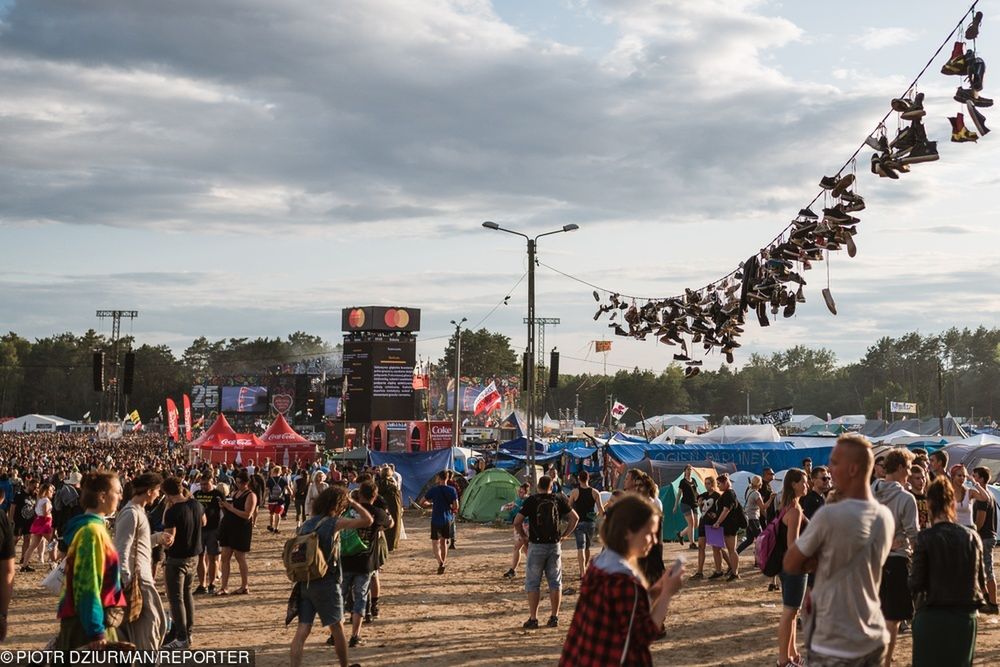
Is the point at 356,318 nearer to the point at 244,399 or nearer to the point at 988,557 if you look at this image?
the point at 244,399

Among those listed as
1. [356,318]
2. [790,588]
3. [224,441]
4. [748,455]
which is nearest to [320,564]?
[790,588]

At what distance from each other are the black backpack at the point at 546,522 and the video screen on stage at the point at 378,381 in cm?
4823

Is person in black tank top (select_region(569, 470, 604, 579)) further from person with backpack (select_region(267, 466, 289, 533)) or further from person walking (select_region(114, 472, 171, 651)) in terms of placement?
person with backpack (select_region(267, 466, 289, 533))

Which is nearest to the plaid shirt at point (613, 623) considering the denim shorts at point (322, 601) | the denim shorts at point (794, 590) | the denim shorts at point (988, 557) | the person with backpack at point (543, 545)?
the denim shorts at point (322, 601)

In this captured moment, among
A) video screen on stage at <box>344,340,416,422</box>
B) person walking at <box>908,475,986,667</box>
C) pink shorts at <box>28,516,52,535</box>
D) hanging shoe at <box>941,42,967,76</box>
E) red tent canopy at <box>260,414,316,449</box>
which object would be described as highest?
hanging shoe at <box>941,42,967,76</box>

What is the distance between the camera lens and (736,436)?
2777 cm

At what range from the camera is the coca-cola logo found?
87.4 m

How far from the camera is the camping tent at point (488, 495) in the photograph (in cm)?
2511

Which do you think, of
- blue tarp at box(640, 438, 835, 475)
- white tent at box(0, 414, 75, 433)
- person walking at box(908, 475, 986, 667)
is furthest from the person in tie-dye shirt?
white tent at box(0, 414, 75, 433)

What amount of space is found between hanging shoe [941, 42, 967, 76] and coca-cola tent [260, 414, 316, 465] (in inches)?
1254

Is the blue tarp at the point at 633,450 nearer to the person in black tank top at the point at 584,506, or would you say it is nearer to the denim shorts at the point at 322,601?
the person in black tank top at the point at 584,506

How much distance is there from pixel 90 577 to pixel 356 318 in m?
61.9

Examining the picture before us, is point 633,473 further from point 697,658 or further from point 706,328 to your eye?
point 706,328

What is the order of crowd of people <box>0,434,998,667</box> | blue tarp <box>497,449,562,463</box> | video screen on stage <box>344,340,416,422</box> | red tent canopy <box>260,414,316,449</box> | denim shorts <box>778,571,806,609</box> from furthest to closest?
video screen on stage <box>344,340,416,422</box>
red tent canopy <box>260,414,316,449</box>
blue tarp <box>497,449,562,463</box>
denim shorts <box>778,571,806,609</box>
crowd of people <box>0,434,998,667</box>
